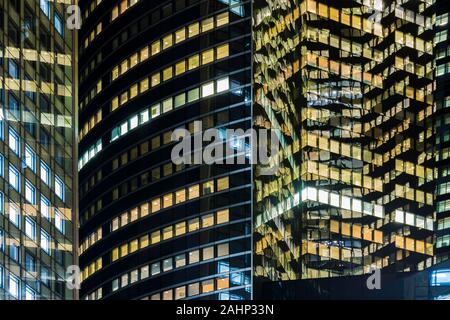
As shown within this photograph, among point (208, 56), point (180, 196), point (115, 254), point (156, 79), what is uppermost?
point (208, 56)

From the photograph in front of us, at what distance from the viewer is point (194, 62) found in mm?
160750

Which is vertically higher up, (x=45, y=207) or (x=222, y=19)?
(x=222, y=19)

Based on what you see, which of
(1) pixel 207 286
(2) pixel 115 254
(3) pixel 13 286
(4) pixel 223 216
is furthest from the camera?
(2) pixel 115 254

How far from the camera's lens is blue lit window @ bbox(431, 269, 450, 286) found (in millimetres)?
140875

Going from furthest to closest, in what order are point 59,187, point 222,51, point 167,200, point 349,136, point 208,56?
point 349,136, point 208,56, point 167,200, point 222,51, point 59,187

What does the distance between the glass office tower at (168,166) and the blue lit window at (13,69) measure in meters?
67.8

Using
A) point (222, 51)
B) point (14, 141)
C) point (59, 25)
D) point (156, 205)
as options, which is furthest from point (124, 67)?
point (14, 141)

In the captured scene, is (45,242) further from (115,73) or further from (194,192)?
(115,73)

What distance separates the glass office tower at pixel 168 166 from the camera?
156 meters

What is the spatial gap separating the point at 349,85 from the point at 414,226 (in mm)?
19297

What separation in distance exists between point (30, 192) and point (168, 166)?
7002 centimetres

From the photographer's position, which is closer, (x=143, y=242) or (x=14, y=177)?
(x=14, y=177)

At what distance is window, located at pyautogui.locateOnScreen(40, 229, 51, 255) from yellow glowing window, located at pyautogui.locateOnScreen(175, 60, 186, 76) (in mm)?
69031
